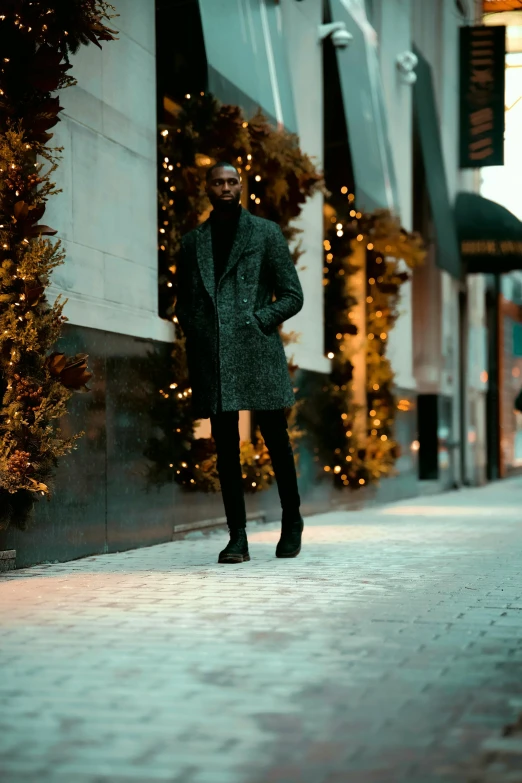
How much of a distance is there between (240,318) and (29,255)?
1131 millimetres

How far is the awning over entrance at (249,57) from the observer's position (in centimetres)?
939

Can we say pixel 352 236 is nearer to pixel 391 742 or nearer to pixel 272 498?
pixel 272 498

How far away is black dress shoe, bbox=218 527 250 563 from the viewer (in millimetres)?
6855

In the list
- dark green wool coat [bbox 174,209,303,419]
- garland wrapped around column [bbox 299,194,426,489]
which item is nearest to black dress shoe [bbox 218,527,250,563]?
dark green wool coat [bbox 174,209,303,419]

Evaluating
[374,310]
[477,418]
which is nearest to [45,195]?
[374,310]

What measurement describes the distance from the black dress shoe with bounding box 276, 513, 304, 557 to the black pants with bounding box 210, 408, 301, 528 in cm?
8

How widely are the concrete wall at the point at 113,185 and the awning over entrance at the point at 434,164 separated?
36.8ft

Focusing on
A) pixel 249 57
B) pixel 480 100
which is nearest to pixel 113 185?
pixel 249 57

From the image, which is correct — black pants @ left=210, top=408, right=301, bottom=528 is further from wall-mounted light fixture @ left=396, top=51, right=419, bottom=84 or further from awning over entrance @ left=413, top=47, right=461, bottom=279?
awning over entrance @ left=413, top=47, right=461, bottom=279

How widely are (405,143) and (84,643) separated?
14884 mm

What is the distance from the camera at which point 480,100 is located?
23078 millimetres

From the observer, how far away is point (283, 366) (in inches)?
275

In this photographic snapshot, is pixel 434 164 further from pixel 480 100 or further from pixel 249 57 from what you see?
pixel 249 57

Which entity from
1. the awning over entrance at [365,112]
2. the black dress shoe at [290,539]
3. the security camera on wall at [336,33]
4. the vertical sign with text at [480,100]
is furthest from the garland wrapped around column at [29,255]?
A: the vertical sign with text at [480,100]
